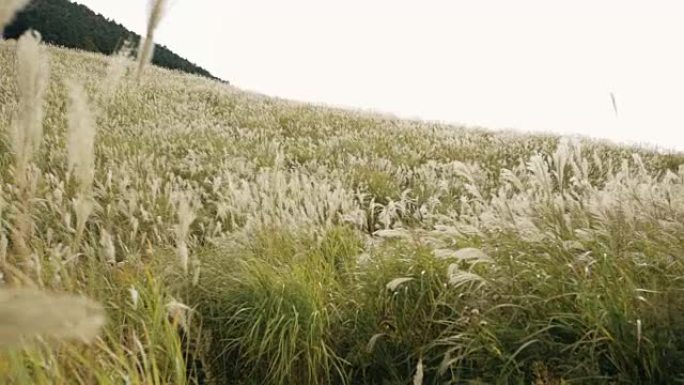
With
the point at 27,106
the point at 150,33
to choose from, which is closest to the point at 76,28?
the point at 150,33

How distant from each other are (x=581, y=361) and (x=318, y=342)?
120cm

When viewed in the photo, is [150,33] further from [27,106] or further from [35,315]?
[35,315]

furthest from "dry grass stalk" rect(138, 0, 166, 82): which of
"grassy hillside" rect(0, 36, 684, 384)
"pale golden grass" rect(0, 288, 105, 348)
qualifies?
"pale golden grass" rect(0, 288, 105, 348)

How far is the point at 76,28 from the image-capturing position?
1628 inches

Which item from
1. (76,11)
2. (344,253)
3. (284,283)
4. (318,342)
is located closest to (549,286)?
(318,342)

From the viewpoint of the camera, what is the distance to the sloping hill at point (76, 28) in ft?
126

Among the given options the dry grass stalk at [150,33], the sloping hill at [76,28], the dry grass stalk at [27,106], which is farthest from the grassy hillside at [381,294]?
the sloping hill at [76,28]

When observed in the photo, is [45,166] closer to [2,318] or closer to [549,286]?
[549,286]

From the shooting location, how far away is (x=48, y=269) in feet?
9.93

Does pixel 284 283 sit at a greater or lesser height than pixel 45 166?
greater

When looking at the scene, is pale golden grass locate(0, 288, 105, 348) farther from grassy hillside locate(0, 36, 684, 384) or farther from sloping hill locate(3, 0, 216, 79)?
sloping hill locate(3, 0, 216, 79)

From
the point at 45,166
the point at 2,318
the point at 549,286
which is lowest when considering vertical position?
the point at 45,166

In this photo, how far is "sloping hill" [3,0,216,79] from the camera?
3853cm

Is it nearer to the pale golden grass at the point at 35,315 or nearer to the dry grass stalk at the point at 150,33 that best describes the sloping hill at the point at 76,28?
the dry grass stalk at the point at 150,33
